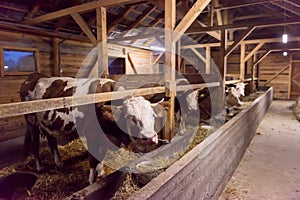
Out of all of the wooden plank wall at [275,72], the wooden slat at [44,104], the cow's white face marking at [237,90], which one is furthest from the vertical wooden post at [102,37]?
the wooden plank wall at [275,72]

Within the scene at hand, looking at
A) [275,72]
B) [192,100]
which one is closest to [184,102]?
[192,100]

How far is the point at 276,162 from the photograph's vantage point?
3.56m

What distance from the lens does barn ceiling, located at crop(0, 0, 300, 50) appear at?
382 cm

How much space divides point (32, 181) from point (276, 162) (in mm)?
3460

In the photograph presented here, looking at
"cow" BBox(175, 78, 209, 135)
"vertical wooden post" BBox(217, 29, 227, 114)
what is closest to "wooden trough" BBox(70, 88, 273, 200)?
"cow" BBox(175, 78, 209, 135)

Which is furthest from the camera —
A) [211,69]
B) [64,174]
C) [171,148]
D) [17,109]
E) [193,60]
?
[193,60]

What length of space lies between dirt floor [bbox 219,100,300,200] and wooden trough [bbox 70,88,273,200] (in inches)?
8.1

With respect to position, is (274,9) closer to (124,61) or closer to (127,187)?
(124,61)

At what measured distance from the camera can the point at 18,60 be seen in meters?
4.61

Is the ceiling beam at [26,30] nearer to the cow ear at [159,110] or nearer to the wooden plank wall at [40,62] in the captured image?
the wooden plank wall at [40,62]

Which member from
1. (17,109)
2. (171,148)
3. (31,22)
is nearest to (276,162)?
(171,148)

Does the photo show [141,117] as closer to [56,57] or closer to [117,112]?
[117,112]

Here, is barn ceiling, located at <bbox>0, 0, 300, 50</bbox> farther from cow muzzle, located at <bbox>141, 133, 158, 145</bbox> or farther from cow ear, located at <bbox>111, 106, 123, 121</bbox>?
cow muzzle, located at <bbox>141, 133, 158, 145</bbox>

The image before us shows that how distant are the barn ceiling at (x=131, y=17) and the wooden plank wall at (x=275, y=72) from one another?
2.82 m
